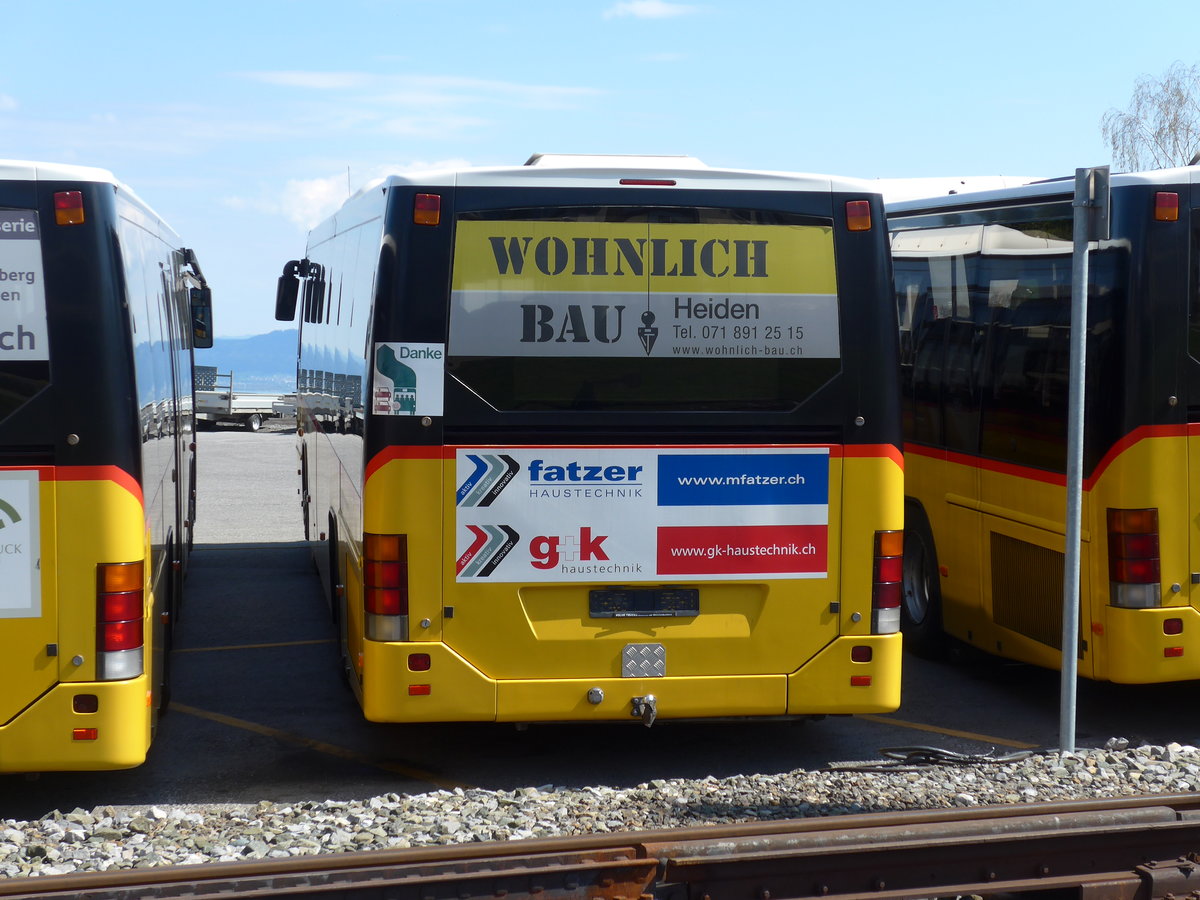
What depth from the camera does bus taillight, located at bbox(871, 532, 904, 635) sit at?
6941mm

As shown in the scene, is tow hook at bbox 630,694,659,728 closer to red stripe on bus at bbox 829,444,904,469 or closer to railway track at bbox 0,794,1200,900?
railway track at bbox 0,794,1200,900

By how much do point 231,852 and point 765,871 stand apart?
2.09 meters

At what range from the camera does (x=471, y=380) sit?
6.57 meters

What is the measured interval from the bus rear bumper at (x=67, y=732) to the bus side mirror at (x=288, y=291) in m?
6.86

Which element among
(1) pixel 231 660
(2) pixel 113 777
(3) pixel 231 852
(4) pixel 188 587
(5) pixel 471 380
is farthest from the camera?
(4) pixel 188 587

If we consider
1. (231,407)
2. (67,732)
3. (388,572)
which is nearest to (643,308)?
(388,572)

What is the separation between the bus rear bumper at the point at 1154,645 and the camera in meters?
7.61

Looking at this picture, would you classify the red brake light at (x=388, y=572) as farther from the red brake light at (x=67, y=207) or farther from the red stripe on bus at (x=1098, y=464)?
the red stripe on bus at (x=1098, y=464)

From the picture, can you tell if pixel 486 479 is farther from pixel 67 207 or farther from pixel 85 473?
pixel 67 207

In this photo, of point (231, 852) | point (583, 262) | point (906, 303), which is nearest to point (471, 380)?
point (583, 262)

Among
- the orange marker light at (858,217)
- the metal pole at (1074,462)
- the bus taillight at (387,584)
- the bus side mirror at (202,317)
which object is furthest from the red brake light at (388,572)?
the bus side mirror at (202,317)

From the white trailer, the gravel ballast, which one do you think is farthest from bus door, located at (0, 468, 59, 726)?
the white trailer

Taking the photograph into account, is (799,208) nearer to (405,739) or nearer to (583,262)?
(583,262)

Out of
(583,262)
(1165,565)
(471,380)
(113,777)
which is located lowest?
(113,777)
